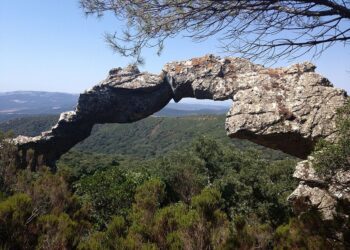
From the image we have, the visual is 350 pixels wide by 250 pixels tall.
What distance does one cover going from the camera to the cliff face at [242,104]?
50.9ft

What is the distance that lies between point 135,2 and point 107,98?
17830 mm

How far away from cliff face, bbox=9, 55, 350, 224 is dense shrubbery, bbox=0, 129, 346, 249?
97.9 inches

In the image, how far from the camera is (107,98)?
86.7 feet

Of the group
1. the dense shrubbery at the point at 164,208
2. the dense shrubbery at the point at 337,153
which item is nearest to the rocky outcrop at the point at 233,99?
the dense shrubbery at the point at 337,153

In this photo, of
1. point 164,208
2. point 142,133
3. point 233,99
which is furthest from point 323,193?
point 142,133

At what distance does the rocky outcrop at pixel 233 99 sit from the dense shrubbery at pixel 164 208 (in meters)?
3.43

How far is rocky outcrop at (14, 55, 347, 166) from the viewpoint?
1636 cm

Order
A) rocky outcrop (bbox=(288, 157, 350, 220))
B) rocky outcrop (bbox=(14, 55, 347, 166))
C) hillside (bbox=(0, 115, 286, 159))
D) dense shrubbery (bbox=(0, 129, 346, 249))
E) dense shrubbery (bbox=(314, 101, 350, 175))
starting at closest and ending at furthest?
dense shrubbery (bbox=(0, 129, 346, 249)) < dense shrubbery (bbox=(314, 101, 350, 175)) < rocky outcrop (bbox=(288, 157, 350, 220)) < rocky outcrop (bbox=(14, 55, 347, 166)) < hillside (bbox=(0, 115, 286, 159))

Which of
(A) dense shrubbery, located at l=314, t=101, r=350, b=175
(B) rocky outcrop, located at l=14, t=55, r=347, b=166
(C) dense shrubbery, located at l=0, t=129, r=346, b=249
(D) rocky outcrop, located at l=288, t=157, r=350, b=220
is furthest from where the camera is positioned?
(B) rocky outcrop, located at l=14, t=55, r=347, b=166

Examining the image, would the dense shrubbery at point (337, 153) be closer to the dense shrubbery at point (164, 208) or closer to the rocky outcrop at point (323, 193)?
the rocky outcrop at point (323, 193)

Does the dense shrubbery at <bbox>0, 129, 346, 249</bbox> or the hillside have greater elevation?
the dense shrubbery at <bbox>0, 129, 346, 249</bbox>

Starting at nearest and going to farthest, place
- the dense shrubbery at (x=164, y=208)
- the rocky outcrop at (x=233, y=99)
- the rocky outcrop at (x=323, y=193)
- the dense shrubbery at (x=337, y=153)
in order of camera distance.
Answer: the dense shrubbery at (x=164, y=208), the dense shrubbery at (x=337, y=153), the rocky outcrop at (x=323, y=193), the rocky outcrop at (x=233, y=99)

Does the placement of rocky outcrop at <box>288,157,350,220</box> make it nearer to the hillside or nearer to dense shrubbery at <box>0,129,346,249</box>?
dense shrubbery at <box>0,129,346,249</box>

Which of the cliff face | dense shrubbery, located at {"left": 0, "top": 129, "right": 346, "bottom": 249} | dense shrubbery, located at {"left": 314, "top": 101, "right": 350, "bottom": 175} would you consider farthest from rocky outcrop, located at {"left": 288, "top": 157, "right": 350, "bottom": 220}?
dense shrubbery, located at {"left": 0, "top": 129, "right": 346, "bottom": 249}
